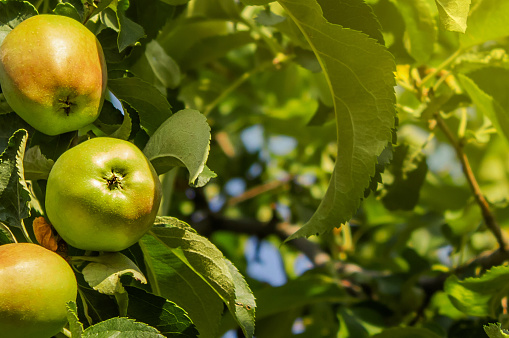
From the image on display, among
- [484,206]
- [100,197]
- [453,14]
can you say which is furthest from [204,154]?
[484,206]

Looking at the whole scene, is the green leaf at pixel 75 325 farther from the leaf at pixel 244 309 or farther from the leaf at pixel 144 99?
the leaf at pixel 144 99

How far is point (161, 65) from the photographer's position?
133 centimetres

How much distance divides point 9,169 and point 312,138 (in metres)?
1.50

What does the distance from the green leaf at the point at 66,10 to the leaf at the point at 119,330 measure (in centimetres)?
48

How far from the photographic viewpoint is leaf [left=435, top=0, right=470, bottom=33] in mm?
957

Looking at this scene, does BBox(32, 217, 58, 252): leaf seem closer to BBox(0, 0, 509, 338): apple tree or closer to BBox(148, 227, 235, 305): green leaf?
BBox(0, 0, 509, 338): apple tree

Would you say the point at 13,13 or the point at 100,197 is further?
the point at 13,13

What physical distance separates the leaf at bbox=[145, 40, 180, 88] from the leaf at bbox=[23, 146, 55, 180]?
437 millimetres

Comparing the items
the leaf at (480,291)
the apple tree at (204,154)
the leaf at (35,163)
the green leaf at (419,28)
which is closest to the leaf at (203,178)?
the apple tree at (204,154)

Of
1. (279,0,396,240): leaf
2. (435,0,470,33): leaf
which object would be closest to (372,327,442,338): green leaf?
(279,0,396,240): leaf

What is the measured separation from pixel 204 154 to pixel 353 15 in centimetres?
36

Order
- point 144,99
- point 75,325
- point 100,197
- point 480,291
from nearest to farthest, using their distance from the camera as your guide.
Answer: point 75,325, point 100,197, point 144,99, point 480,291

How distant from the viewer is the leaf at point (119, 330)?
724 mm

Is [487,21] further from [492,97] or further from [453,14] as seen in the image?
[453,14]
